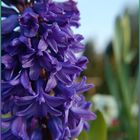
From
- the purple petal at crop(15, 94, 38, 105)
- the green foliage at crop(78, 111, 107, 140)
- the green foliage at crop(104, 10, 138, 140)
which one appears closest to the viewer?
the purple petal at crop(15, 94, 38, 105)

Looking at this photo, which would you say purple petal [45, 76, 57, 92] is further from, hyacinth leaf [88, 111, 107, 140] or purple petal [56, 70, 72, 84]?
hyacinth leaf [88, 111, 107, 140]

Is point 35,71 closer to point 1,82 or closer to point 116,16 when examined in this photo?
point 1,82

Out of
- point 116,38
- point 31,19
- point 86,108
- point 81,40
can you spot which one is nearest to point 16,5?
point 31,19

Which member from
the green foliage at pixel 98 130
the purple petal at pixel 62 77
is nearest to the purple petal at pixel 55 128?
the purple petal at pixel 62 77

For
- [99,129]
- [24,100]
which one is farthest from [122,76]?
[24,100]

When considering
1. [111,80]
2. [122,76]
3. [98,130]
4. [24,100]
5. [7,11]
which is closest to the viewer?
[24,100]

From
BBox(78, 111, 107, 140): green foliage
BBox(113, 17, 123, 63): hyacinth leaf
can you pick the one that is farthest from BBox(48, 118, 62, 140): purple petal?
BBox(113, 17, 123, 63): hyacinth leaf

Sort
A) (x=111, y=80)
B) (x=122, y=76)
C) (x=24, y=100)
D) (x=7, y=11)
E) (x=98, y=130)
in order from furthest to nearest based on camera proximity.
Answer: (x=111, y=80) → (x=122, y=76) → (x=98, y=130) → (x=7, y=11) → (x=24, y=100)

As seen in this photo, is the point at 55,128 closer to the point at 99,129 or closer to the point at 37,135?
the point at 37,135

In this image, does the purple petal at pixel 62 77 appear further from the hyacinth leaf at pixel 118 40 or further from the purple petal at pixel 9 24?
the hyacinth leaf at pixel 118 40
